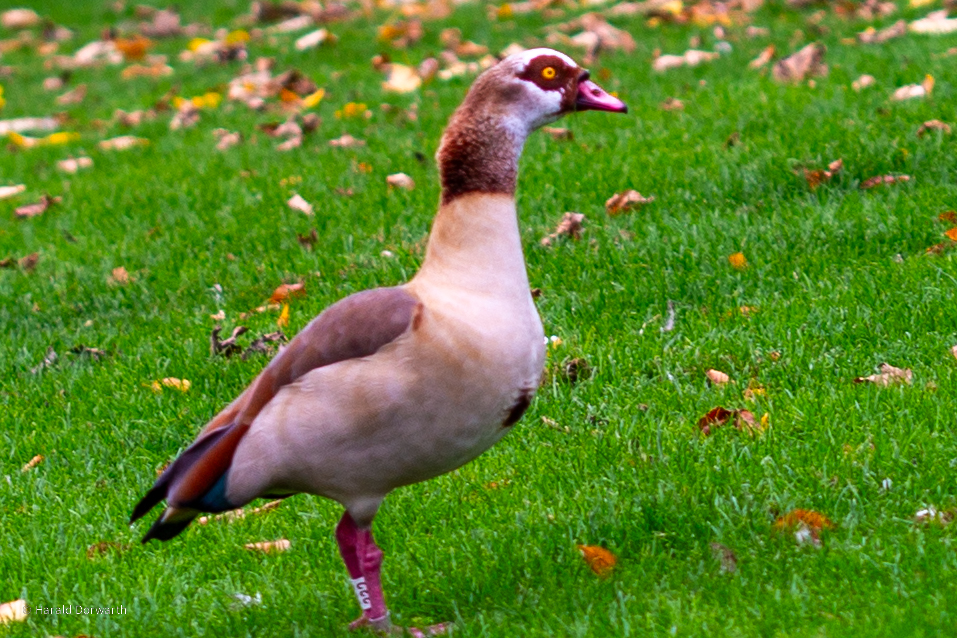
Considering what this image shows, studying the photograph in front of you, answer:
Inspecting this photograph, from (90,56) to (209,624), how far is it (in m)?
11.9

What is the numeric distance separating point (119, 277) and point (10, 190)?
2487 mm

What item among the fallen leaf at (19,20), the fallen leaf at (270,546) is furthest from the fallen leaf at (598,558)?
the fallen leaf at (19,20)

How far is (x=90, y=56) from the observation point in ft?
48.1

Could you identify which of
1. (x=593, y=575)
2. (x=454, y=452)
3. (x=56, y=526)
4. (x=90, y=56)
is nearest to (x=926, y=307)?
(x=593, y=575)

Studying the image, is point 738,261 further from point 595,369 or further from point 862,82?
point 862,82

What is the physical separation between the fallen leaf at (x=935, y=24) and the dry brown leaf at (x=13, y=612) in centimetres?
740

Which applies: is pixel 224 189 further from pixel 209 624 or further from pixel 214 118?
pixel 209 624

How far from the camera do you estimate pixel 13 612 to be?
406cm

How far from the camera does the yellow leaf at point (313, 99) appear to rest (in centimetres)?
998

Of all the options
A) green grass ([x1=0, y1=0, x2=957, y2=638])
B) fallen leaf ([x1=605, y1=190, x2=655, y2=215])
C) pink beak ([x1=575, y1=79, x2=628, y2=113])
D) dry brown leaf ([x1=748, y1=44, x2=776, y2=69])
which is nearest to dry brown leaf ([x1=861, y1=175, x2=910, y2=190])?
green grass ([x1=0, y1=0, x2=957, y2=638])

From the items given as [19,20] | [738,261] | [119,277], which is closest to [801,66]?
[738,261]

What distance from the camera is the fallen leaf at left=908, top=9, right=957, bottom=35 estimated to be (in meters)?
9.25

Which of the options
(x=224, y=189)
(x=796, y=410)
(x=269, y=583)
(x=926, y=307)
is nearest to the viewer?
(x=269, y=583)

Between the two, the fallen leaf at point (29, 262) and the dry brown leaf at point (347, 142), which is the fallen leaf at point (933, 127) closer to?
the dry brown leaf at point (347, 142)
